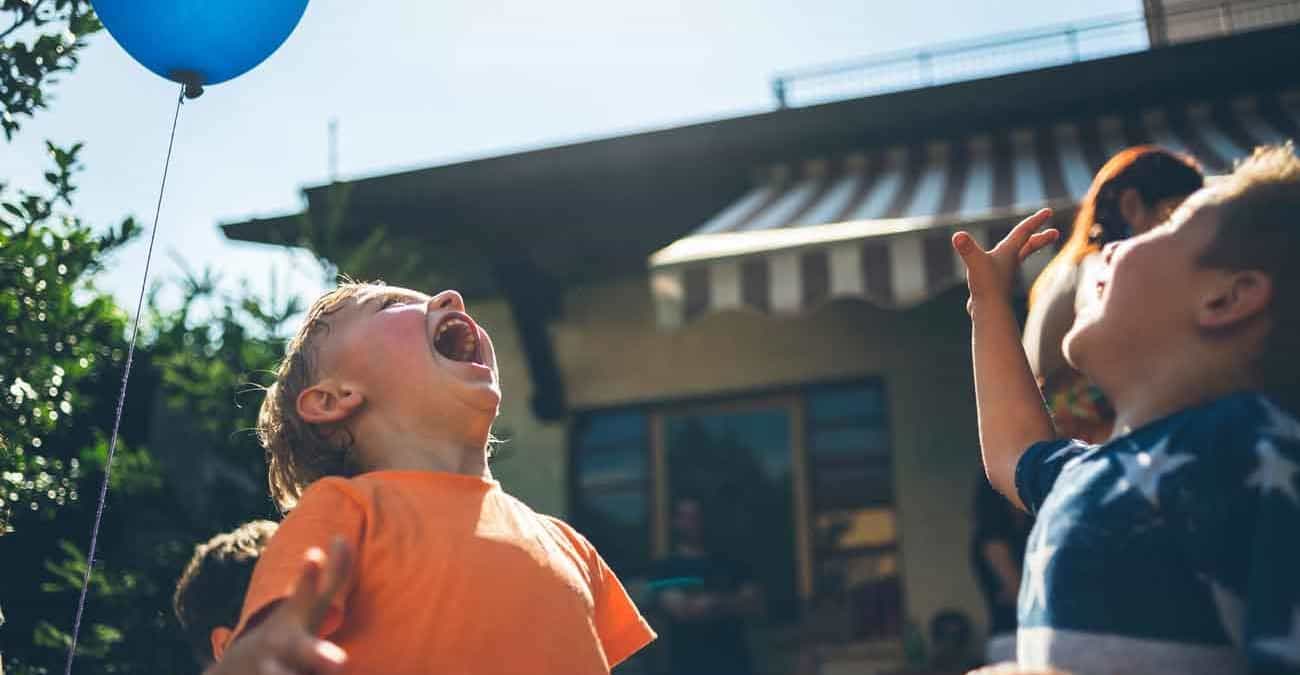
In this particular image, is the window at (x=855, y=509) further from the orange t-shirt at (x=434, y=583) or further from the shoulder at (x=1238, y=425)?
the shoulder at (x=1238, y=425)

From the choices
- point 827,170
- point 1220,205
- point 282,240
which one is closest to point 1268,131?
point 827,170

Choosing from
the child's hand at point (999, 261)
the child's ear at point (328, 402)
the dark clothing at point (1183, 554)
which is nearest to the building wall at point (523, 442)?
A: the child's ear at point (328, 402)

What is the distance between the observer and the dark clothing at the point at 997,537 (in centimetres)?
492

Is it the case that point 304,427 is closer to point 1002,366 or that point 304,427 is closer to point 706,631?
point 1002,366

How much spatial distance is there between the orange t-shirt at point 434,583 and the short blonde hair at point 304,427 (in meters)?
0.24

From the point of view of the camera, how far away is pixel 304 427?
1966 mm

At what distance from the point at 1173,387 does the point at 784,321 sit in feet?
19.5

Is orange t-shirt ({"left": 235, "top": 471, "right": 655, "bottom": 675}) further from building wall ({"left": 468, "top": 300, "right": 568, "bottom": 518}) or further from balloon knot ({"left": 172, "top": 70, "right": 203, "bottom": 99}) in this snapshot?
building wall ({"left": 468, "top": 300, "right": 568, "bottom": 518})

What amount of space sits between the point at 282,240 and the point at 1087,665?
4.80m

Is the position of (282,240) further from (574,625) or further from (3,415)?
(574,625)

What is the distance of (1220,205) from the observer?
4.36 feet

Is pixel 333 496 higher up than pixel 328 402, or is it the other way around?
pixel 328 402

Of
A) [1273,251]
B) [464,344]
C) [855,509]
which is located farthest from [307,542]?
[855,509]

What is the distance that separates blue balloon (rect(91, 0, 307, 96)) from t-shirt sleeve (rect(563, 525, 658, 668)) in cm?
146
